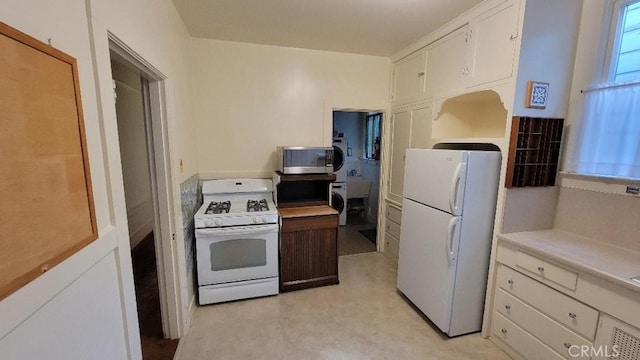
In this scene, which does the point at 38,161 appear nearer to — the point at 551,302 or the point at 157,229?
the point at 157,229

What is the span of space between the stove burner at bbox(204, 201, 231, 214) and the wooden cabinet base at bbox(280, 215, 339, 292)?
1.93ft

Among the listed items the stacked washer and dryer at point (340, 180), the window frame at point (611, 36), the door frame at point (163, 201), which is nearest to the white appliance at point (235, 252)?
the door frame at point (163, 201)

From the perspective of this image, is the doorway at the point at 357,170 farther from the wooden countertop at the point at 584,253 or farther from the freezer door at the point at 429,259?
the wooden countertop at the point at 584,253

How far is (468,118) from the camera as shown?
280 centimetres

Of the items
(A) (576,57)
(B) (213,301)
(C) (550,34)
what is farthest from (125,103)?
(A) (576,57)

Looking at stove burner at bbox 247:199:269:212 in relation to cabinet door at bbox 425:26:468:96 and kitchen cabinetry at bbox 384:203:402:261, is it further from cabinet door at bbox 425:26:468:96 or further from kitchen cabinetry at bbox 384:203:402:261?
cabinet door at bbox 425:26:468:96

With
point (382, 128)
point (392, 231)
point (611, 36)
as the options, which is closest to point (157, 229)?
point (392, 231)

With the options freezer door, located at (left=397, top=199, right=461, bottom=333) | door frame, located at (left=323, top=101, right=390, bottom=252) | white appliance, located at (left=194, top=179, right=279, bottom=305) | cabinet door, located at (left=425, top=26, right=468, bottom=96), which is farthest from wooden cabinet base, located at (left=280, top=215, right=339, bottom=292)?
cabinet door, located at (left=425, top=26, right=468, bottom=96)

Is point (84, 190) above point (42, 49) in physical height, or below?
below

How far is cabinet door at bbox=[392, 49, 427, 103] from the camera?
112 inches

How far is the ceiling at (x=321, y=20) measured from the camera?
6.99ft

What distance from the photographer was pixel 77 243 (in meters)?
0.85

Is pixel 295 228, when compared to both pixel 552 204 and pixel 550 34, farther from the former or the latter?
pixel 550 34

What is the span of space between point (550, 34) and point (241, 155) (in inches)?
116
